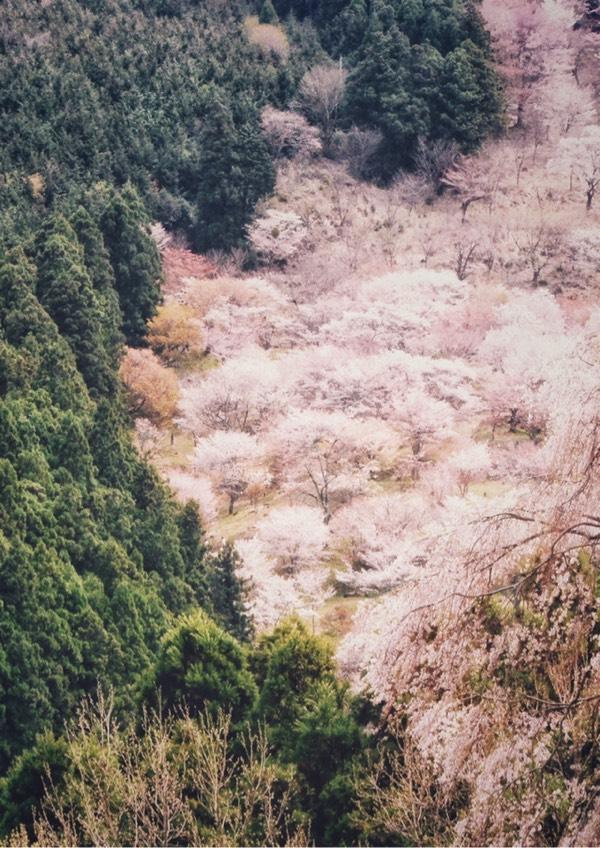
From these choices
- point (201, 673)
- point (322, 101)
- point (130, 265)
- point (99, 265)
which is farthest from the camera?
point (322, 101)

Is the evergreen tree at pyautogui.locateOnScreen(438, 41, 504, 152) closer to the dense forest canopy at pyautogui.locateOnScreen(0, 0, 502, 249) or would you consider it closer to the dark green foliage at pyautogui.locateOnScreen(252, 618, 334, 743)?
the dense forest canopy at pyautogui.locateOnScreen(0, 0, 502, 249)

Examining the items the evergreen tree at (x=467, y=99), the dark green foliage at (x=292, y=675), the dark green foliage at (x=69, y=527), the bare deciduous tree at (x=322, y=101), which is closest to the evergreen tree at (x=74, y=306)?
the dark green foliage at (x=69, y=527)

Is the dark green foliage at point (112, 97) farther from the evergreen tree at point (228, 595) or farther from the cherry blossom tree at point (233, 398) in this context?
the evergreen tree at point (228, 595)

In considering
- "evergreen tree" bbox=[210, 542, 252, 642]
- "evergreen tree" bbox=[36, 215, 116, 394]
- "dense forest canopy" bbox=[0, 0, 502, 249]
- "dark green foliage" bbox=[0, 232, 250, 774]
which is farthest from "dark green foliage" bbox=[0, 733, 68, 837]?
"dense forest canopy" bbox=[0, 0, 502, 249]

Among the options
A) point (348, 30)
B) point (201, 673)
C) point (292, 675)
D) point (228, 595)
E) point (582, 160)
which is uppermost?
point (348, 30)

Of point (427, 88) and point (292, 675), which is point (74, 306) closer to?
point (292, 675)

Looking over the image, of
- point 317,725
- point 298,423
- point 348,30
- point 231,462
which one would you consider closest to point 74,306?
point 231,462

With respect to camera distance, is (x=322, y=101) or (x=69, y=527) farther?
(x=322, y=101)

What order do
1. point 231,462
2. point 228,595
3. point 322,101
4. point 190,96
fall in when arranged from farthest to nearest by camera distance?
1. point 322,101
2. point 190,96
3. point 231,462
4. point 228,595
